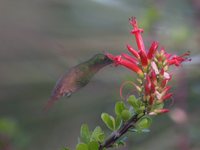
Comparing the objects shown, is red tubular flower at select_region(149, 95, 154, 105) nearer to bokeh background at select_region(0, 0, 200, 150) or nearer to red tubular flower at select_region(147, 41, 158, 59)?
red tubular flower at select_region(147, 41, 158, 59)

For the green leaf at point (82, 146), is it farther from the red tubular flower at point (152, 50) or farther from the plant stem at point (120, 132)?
the red tubular flower at point (152, 50)

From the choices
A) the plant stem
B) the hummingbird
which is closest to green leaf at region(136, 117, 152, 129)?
the plant stem

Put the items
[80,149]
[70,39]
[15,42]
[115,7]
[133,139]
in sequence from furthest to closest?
1. [115,7]
2. [70,39]
3. [15,42]
4. [133,139]
5. [80,149]

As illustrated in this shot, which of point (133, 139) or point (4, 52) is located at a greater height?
point (4, 52)

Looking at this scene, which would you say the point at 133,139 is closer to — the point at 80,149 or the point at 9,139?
the point at 9,139

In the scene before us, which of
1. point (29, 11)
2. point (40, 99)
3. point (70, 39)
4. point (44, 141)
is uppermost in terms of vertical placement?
point (29, 11)

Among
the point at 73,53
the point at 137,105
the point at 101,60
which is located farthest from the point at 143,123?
the point at 73,53

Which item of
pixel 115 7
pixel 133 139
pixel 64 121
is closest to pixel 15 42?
pixel 64 121

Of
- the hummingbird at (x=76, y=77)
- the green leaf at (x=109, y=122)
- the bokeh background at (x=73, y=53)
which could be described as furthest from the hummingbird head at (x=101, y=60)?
the bokeh background at (x=73, y=53)

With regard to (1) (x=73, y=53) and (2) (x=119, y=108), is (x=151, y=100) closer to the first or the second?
(2) (x=119, y=108)
